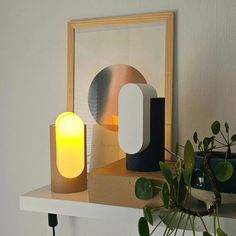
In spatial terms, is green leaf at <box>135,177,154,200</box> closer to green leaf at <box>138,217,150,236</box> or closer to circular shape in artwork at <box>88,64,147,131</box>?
green leaf at <box>138,217,150,236</box>

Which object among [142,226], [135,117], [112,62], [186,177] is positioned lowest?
[142,226]

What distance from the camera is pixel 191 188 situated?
0.82 meters

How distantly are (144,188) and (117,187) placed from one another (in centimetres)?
7

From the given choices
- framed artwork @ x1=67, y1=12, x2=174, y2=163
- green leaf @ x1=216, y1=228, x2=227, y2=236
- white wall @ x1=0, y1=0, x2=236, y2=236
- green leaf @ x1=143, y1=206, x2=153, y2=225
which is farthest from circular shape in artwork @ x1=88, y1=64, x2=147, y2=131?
green leaf @ x1=216, y1=228, x2=227, y2=236

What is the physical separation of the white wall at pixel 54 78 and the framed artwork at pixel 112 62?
0.03m

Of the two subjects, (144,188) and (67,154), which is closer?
(144,188)

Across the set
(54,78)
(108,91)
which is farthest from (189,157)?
(54,78)

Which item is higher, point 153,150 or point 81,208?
point 153,150

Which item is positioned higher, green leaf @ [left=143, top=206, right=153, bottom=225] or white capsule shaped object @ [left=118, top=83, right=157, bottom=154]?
white capsule shaped object @ [left=118, top=83, right=157, bottom=154]

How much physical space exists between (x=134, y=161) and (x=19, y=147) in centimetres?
48

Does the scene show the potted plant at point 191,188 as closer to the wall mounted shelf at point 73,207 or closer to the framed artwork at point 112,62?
the wall mounted shelf at point 73,207

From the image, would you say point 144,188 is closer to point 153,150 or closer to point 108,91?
point 153,150

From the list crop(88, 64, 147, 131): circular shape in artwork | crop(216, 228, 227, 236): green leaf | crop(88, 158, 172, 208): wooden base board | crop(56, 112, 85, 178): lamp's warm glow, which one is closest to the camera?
crop(216, 228, 227, 236): green leaf

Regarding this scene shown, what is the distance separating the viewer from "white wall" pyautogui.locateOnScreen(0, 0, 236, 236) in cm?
99
